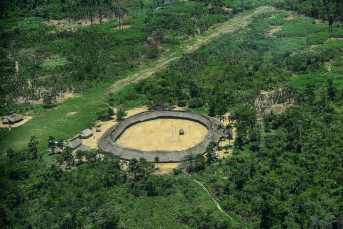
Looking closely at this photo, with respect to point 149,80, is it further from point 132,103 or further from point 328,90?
point 328,90

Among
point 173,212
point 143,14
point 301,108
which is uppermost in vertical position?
point 143,14

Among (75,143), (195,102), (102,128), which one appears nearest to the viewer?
(75,143)

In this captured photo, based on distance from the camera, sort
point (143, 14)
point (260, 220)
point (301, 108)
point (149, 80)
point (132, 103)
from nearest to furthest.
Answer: point (260, 220) → point (301, 108) → point (132, 103) → point (149, 80) → point (143, 14)

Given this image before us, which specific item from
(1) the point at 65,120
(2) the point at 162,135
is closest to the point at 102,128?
(1) the point at 65,120

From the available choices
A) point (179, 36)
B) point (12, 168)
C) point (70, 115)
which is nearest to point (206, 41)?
point (179, 36)

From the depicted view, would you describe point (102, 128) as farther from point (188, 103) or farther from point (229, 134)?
point (229, 134)

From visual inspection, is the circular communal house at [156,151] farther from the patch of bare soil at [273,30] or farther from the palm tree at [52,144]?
the patch of bare soil at [273,30]
